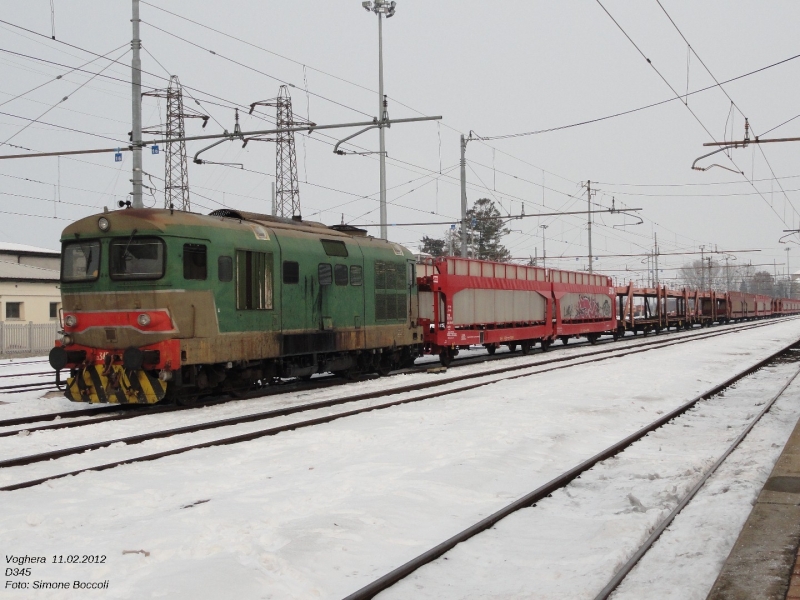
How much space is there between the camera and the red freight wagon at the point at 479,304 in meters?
23.8

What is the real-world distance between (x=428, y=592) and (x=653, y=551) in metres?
2.09

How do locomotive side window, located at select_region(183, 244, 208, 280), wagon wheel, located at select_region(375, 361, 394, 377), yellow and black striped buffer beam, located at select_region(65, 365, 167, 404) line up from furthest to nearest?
wagon wheel, located at select_region(375, 361, 394, 377), locomotive side window, located at select_region(183, 244, 208, 280), yellow and black striped buffer beam, located at select_region(65, 365, 167, 404)

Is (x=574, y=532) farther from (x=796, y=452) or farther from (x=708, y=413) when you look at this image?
(x=708, y=413)

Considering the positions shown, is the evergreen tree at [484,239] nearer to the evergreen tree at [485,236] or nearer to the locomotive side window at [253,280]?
the evergreen tree at [485,236]

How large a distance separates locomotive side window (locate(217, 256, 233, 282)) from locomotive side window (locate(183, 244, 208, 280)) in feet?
1.08

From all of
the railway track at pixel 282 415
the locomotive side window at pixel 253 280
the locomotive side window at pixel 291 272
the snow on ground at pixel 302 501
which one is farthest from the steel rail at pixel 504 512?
the locomotive side window at pixel 291 272

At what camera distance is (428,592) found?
5.57 m

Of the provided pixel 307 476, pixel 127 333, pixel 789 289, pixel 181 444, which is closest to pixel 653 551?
pixel 307 476

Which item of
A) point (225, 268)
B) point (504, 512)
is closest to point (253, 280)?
point (225, 268)

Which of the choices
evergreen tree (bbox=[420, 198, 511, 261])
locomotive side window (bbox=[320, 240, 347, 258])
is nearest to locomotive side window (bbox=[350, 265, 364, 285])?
locomotive side window (bbox=[320, 240, 347, 258])

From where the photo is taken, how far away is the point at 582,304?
35.3 metres

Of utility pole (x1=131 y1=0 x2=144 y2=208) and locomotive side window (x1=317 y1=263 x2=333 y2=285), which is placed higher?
utility pole (x1=131 y1=0 x2=144 y2=208)

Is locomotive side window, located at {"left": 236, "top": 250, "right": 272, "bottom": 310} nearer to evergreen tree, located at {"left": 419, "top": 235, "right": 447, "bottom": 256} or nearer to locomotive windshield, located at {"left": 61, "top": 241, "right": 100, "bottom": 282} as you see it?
locomotive windshield, located at {"left": 61, "top": 241, "right": 100, "bottom": 282}

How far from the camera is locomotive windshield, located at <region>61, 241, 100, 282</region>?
14.2 meters
